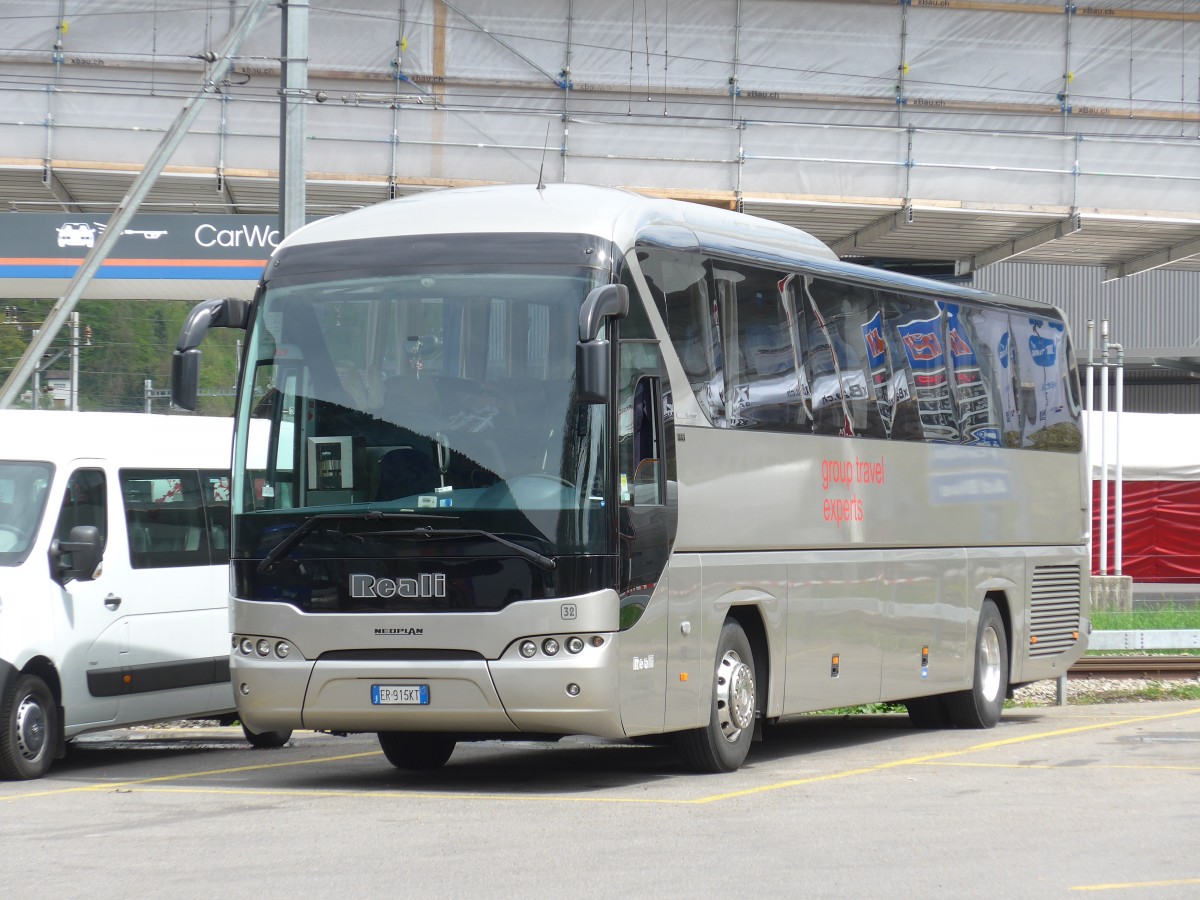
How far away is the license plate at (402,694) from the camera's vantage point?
10711mm

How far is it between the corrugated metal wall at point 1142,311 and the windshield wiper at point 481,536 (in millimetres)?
49293

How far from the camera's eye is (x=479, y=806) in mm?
10281

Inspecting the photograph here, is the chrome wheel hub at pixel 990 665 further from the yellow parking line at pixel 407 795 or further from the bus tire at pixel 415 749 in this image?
the yellow parking line at pixel 407 795

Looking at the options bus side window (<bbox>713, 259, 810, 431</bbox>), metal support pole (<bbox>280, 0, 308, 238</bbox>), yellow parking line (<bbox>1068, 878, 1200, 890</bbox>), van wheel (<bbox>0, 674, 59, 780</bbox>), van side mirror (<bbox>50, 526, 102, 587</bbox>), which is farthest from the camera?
metal support pole (<bbox>280, 0, 308, 238</bbox>)

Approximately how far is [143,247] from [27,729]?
44.1 feet

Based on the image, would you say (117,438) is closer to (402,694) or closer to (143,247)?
(402,694)

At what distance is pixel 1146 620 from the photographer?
25.2 m

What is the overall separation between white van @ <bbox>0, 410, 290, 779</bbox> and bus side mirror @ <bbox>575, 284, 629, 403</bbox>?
392cm

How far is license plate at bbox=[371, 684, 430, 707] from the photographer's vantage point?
10711 millimetres

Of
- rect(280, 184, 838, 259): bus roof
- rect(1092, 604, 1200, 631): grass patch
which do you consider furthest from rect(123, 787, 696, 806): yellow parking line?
rect(1092, 604, 1200, 631): grass patch

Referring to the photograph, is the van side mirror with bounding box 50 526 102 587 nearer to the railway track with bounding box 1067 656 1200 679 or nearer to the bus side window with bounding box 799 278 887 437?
the bus side window with bounding box 799 278 887 437

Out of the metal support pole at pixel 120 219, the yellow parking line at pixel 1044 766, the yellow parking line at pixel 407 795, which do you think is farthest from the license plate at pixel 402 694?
the metal support pole at pixel 120 219

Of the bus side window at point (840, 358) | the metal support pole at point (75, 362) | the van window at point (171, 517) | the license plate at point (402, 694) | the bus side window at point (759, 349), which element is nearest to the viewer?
the license plate at point (402, 694)

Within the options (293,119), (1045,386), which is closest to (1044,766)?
(1045,386)
